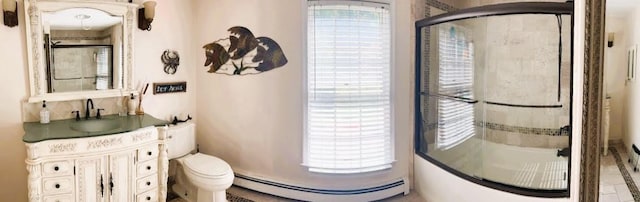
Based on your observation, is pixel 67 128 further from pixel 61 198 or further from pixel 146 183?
pixel 146 183

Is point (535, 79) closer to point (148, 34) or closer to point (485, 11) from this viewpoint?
point (485, 11)

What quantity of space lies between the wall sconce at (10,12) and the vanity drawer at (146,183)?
1.21 meters

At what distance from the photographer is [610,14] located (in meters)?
1.32

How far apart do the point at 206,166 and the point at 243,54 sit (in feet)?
2.97

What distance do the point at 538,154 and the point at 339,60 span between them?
60.3 inches

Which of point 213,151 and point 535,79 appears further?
point 213,151

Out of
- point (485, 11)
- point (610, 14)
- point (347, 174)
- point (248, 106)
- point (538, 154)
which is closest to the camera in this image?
point (610, 14)

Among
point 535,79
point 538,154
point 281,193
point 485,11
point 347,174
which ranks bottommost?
point 281,193

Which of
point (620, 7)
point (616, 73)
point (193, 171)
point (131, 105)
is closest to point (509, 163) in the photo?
point (616, 73)

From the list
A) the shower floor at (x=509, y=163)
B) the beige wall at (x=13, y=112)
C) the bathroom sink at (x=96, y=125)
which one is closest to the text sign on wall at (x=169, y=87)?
the bathroom sink at (x=96, y=125)

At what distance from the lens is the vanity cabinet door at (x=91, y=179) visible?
6.96 feet

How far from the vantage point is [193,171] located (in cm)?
262

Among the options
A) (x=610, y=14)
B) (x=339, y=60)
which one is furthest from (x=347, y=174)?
(x=610, y=14)

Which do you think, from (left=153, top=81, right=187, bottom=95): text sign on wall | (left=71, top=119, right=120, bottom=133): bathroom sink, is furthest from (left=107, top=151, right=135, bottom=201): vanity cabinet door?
(left=153, top=81, right=187, bottom=95): text sign on wall
